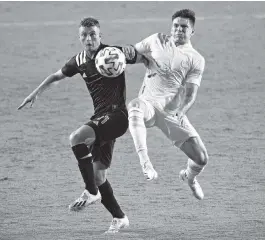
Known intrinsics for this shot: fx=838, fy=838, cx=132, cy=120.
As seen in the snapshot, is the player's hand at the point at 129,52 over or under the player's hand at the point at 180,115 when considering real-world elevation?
over

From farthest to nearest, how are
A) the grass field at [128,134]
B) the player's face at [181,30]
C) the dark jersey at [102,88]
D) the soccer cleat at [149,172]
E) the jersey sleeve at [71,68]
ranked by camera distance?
the grass field at [128,134], the player's face at [181,30], the jersey sleeve at [71,68], the dark jersey at [102,88], the soccer cleat at [149,172]

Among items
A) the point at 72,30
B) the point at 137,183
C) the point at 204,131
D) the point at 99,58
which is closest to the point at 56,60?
the point at 72,30

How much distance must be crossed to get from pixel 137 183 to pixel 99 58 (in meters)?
4.54

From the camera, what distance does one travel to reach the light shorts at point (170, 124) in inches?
418

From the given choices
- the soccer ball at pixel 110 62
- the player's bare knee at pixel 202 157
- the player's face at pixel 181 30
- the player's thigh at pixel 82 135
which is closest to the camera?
the soccer ball at pixel 110 62

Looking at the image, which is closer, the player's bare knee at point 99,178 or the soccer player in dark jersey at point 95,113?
the soccer player in dark jersey at point 95,113

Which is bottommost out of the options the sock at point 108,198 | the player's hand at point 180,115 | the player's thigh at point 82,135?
the sock at point 108,198

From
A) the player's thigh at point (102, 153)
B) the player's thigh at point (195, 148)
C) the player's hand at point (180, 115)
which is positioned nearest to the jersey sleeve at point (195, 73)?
the player's hand at point (180, 115)

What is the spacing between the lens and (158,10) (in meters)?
26.9

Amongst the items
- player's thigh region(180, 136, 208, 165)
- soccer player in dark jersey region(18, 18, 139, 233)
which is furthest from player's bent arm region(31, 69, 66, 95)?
player's thigh region(180, 136, 208, 165)

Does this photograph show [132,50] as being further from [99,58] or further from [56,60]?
[56,60]

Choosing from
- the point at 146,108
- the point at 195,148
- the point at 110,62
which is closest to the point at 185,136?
the point at 195,148

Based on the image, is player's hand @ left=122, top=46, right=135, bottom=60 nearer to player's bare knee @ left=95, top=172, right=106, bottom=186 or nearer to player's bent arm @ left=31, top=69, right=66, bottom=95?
player's bent arm @ left=31, top=69, right=66, bottom=95

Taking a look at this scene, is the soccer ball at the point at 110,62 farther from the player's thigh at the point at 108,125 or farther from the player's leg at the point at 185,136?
the player's leg at the point at 185,136
